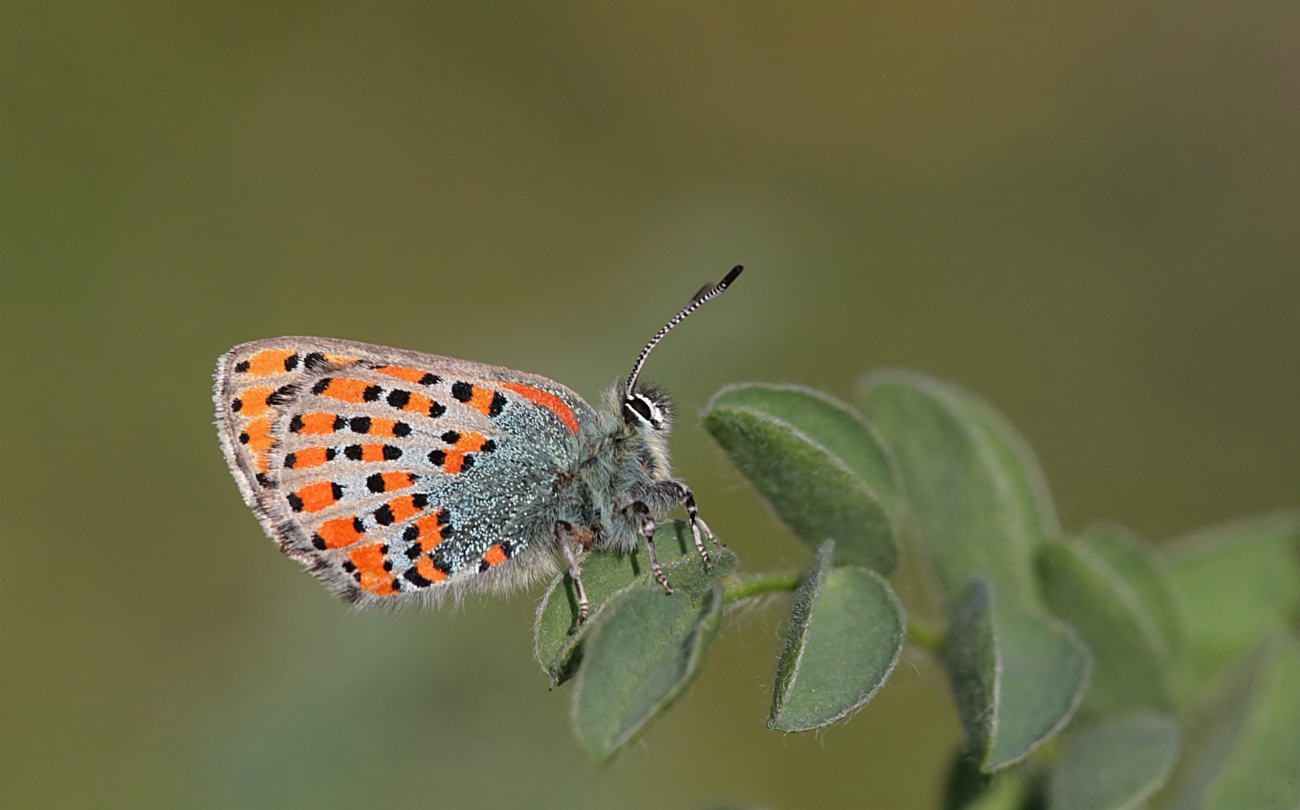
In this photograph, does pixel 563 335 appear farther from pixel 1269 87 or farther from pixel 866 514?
pixel 1269 87

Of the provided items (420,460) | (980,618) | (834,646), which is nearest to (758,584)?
(834,646)

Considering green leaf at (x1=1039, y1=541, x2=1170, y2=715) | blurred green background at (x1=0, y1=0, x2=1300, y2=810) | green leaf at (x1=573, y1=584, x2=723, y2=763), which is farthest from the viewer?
blurred green background at (x1=0, y1=0, x2=1300, y2=810)

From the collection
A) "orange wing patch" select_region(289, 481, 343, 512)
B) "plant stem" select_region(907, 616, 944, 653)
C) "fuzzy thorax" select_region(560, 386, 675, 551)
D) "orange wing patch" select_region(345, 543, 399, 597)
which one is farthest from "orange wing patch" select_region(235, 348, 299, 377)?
"plant stem" select_region(907, 616, 944, 653)

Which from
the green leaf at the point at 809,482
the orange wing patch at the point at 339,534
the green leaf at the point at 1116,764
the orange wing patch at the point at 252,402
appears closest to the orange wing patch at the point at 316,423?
the orange wing patch at the point at 252,402

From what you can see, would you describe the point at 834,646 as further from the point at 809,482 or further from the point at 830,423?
the point at 830,423

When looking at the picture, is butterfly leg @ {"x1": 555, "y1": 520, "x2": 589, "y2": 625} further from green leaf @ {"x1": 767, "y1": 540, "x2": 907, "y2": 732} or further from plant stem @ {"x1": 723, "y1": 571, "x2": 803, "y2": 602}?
green leaf @ {"x1": 767, "y1": 540, "x2": 907, "y2": 732}

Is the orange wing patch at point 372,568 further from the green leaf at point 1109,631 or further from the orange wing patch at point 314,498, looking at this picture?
the green leaf at point 1109,631

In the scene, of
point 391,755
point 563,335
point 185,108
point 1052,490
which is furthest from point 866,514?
point 185,108
